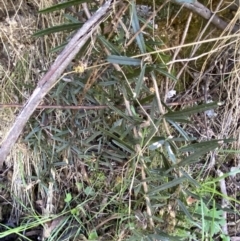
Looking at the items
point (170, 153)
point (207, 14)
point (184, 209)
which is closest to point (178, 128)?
point (170, 153)

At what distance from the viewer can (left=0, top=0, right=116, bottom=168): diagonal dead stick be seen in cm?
75

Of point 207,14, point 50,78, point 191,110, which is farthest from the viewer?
point 207,14

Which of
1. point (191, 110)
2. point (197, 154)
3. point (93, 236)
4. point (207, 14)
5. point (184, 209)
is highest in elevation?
point (207, 14)

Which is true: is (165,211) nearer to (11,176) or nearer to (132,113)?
(132,113)

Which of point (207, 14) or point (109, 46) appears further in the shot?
point (207, 14)

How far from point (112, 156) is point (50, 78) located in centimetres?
42

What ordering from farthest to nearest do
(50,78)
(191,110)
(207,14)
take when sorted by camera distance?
(207,14) < (191,110) < (50,78)

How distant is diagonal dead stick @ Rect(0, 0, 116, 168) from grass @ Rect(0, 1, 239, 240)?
0.50ft

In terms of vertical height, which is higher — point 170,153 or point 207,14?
point 207,14

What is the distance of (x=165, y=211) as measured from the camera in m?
1.05

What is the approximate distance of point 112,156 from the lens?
112 centimetres

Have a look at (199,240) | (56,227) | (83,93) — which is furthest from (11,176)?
(199,240)

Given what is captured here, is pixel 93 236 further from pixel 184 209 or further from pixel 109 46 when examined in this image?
pixel 109 46

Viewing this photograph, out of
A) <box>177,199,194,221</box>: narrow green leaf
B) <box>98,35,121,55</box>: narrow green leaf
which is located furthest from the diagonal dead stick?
<box>177,199,194,221</box>: narrow green leaf
